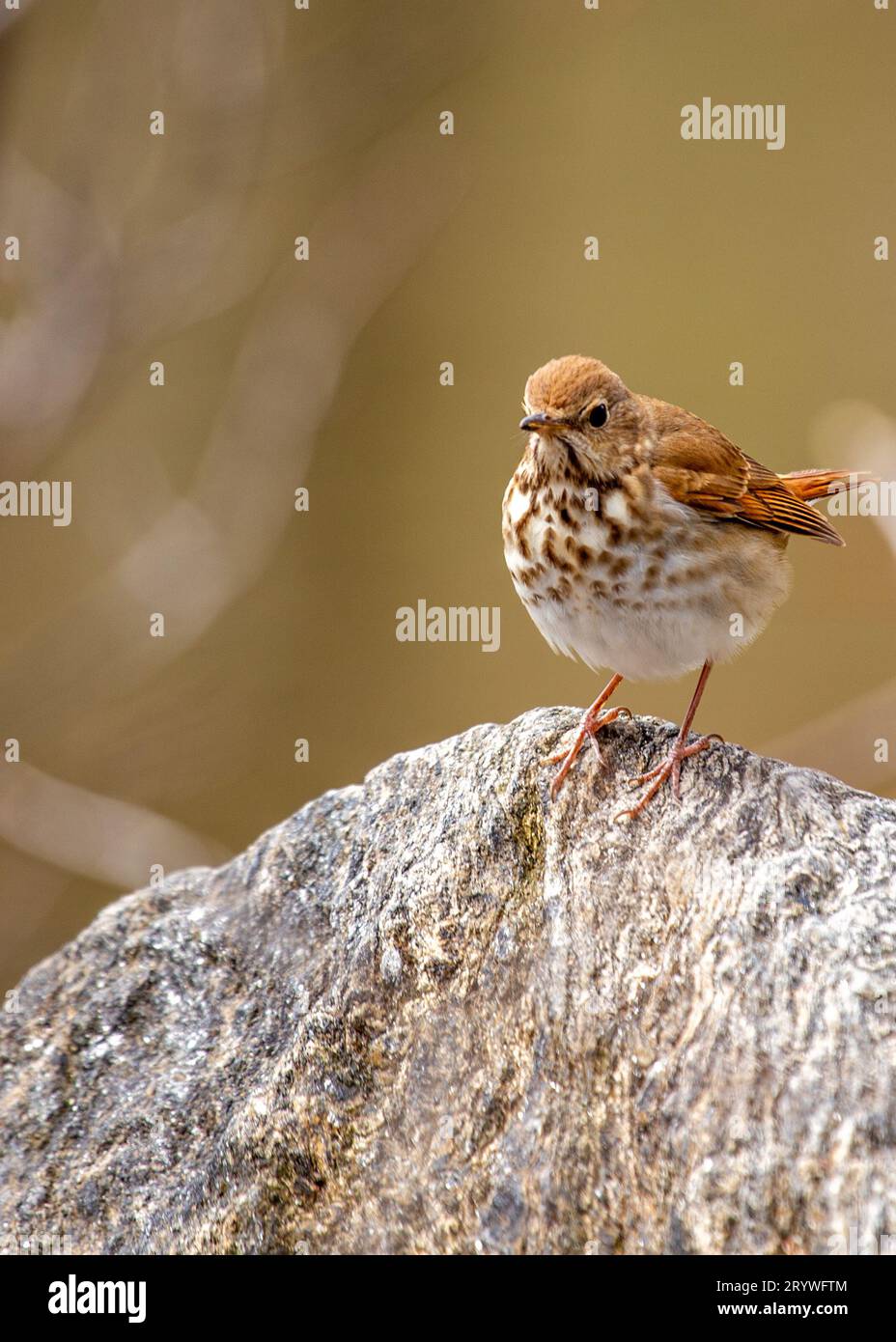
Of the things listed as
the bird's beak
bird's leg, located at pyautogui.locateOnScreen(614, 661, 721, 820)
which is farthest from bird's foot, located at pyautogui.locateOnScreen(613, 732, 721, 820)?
the bird's beak

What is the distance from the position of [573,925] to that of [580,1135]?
0.37 meters

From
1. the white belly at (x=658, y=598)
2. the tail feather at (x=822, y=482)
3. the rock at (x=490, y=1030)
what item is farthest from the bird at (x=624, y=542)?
the tail feather at (x=822, y=482)

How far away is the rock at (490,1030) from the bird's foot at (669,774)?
0.03 meters

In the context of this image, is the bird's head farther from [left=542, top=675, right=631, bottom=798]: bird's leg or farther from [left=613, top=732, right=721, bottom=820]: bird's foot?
[left=613, top=732, right=721, bottom=820]: bird's foot

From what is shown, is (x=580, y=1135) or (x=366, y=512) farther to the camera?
(x=366, y=512)

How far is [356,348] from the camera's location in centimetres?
797

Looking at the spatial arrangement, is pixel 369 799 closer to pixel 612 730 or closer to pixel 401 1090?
pixel 612 730

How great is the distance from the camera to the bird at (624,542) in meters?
3.04

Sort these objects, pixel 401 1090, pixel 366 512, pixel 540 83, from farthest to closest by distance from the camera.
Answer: pixel 366 512 < pixel 540 83 < pixel 401 1090

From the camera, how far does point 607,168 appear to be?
6691 mm

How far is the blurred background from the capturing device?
5.80m

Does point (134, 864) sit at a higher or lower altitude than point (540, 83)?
lower
